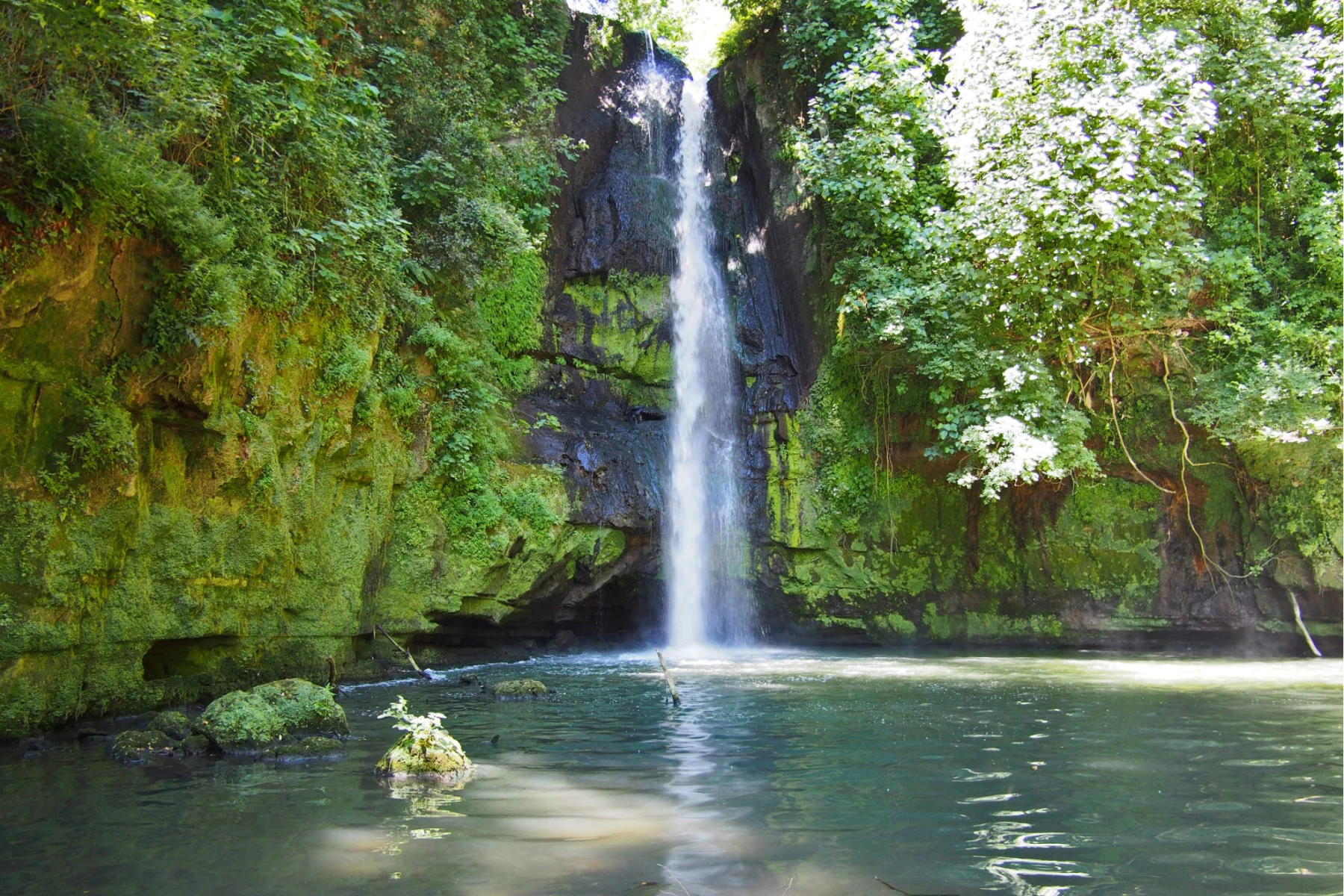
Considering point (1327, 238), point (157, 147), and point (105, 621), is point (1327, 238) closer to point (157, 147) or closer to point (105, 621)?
point (157, 147)

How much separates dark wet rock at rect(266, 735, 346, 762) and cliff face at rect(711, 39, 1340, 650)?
9551 millimetres

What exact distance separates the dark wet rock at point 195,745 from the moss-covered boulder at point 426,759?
1527 millimetres

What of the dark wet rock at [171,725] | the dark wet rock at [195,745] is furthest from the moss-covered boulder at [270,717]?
the dark wet rock at [171,725]

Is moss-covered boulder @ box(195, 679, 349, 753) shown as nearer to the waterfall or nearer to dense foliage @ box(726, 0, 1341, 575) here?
the waterfall

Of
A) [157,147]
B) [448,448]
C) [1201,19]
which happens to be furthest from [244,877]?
[1201,19]

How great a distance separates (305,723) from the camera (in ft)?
22.0

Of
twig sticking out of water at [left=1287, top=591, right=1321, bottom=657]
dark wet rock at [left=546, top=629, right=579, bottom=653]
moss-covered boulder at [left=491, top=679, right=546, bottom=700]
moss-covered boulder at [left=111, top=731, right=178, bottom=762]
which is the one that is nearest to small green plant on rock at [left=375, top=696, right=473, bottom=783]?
moss-covered boulder at [left=111, top=731, right=178, bottom=762]

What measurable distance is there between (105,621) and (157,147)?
12.8ft

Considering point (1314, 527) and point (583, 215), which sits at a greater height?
point (583, 215)

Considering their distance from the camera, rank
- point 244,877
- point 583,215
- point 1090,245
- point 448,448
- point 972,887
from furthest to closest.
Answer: point 583,215
point 448,448
point 1090,245
point 244,877
point 972,887

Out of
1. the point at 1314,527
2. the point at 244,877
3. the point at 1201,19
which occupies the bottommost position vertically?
the point at 244,877

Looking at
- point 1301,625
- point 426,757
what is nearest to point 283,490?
point 426,757

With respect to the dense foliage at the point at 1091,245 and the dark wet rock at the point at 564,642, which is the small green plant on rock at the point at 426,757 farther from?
the dark wet rock at the point at 564,642

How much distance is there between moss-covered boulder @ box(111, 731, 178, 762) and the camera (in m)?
5.95
